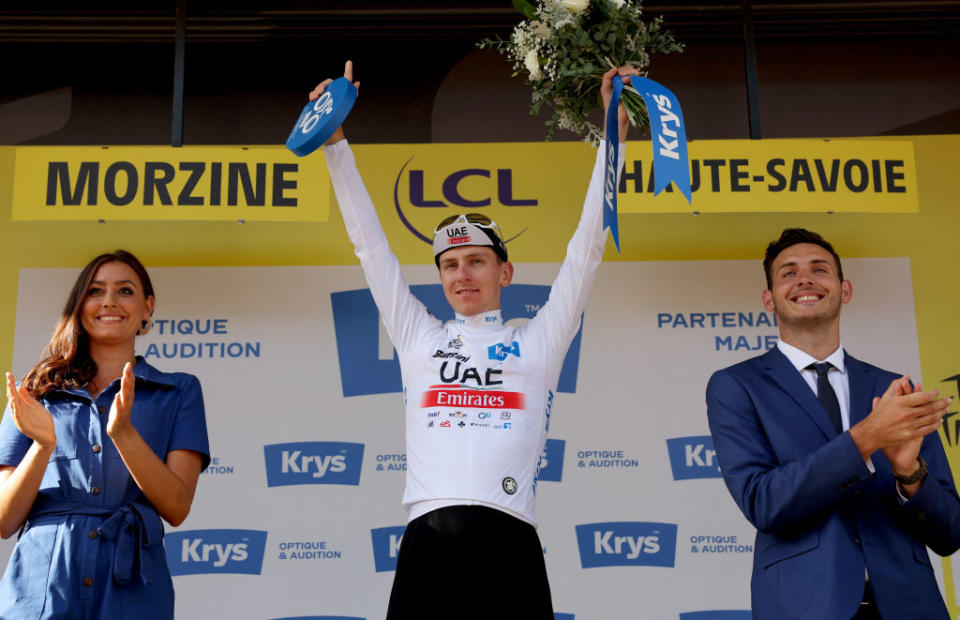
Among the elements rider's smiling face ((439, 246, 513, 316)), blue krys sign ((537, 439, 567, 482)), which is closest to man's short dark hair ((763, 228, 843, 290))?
rider's smiling face ((439, 246, 513, 316))

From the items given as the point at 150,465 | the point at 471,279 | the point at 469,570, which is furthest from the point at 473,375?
the point at 150,465

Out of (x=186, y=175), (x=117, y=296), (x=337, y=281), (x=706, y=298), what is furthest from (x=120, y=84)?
(x=706, y=298)

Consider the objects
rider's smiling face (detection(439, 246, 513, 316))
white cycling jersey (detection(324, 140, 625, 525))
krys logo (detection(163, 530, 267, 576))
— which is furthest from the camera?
krys logo (detection(163, 530, 267, 576))

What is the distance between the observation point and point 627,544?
3545mm

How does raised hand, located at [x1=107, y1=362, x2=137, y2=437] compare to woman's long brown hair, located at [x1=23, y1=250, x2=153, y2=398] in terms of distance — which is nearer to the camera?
raised hand, located at [x1=107, y1=362, x2=137, y2=437]

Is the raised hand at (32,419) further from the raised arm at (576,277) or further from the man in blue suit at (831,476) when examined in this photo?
the man in blue suit at (831,476)

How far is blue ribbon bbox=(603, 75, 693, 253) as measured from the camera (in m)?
2.58

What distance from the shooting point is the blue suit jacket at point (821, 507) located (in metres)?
2.23

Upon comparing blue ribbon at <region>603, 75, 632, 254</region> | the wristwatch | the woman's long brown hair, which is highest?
blue ribbon at <region>603, 75, 632, 254</region>

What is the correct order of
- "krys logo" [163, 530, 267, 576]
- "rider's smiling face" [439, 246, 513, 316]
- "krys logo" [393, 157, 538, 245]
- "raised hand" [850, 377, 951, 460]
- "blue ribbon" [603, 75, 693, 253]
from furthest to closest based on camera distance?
"krys logo" [393, 157, 538, 245]
"krys logo" [163, 530, 267, 576]
"rider's smiling face" [439, 246, 513, 316]
"blue ribbon" [603, 75, 693, 253]
"raised hand" [850, 377, 951, 460]

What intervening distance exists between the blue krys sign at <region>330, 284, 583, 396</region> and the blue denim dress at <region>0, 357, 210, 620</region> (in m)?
1.16

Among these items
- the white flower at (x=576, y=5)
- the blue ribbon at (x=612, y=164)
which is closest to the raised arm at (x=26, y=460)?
the blue ribbon at (x=612, y=164)

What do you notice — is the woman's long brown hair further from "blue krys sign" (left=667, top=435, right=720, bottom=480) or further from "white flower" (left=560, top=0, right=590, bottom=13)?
"blue krys sign" (left=667, top=435, right=720, bottom=480)

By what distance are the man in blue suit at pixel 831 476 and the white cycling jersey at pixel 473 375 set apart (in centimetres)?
45
